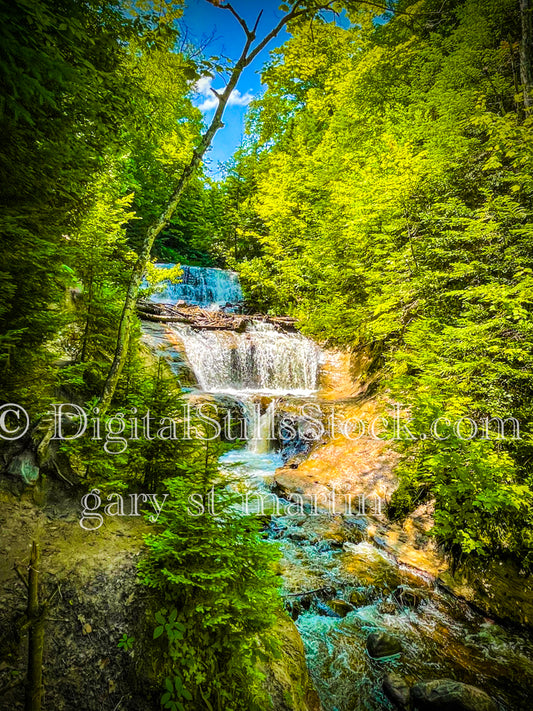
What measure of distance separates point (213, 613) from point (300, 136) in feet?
57.9

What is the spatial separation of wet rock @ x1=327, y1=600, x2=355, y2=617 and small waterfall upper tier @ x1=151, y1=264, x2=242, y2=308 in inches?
606

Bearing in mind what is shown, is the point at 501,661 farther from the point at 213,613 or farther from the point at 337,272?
the point at 337,272

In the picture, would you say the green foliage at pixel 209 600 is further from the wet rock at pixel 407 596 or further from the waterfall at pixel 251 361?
the waterfall at pixel 251 361

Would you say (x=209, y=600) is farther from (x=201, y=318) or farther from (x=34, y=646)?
(x=201, y=318)

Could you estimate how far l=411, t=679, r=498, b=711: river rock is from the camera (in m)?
2.44

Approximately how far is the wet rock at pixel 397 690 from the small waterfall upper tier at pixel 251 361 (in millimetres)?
8427

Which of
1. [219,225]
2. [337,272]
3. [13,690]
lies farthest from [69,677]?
[219,225]

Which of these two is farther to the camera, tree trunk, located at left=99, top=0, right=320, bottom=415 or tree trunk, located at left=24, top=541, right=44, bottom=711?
tree trunk, located at left=99, top=0, right=320, bottom=415

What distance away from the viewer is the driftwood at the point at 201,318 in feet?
40.1

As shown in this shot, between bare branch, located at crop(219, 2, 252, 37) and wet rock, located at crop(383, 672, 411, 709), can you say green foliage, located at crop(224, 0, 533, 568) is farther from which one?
wet rock, located at crop(383, 672, 411, 709)

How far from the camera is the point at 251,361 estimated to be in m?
11.7

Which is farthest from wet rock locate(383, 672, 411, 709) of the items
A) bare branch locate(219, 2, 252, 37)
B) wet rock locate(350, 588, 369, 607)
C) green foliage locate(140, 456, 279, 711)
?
bare branch locate(219, 2, 252, 37)

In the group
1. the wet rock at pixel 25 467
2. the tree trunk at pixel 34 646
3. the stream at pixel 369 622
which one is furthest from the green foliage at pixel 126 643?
the wet rock at pixel 25 467

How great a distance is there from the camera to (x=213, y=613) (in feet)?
6.09
